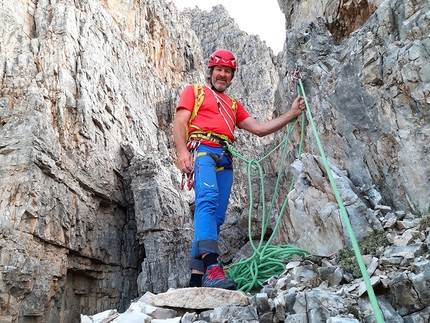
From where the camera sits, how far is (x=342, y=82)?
5352 mm

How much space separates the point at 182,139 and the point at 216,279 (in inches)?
65.3

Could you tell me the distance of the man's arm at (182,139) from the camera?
441 cm

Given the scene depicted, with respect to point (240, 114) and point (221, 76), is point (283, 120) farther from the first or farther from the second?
point (221, 76)

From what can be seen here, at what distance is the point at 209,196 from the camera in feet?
13.5

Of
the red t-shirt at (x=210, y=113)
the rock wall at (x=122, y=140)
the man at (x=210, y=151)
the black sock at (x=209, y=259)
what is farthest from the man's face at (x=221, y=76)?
the black sock at (x=209, y=259)

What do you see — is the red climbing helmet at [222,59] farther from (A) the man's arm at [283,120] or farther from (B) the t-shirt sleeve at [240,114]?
(A) the man's arm at [283,120]

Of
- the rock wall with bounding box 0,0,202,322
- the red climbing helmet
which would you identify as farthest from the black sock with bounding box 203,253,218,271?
the rock wall with bounding box 0,0,202,322

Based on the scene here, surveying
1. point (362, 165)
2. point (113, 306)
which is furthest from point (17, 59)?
point (362, 165)

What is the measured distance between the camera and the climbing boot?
3.65 m

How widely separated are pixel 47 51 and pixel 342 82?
13.8m

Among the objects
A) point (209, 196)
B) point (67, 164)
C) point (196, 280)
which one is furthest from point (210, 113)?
point (67, 164)

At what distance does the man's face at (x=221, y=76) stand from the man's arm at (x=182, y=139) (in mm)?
620

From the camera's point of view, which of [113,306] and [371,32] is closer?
[371,32]

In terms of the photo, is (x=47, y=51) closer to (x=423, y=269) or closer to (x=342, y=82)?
(x=342, y=82)
